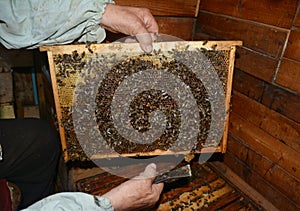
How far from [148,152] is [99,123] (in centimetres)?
35

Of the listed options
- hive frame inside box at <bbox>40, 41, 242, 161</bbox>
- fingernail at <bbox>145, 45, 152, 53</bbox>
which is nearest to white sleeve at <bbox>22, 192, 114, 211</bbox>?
hive frame inside box at <bbox>40, 41, 242, 161</bbox>

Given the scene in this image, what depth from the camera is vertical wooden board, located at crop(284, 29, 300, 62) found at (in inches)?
58.2

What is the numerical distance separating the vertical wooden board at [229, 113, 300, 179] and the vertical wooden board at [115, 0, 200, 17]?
956mm

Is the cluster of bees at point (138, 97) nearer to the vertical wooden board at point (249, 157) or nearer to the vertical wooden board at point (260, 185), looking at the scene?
the vertical wooden board at point (249, 157)

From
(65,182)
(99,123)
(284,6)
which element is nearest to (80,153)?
(99,123)

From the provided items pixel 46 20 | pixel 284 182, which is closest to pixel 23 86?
pixel 46 20

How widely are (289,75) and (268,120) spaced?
37cm

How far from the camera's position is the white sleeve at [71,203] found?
3.30 ft

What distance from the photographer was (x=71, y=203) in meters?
1.04

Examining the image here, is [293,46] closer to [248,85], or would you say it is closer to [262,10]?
[262,10]

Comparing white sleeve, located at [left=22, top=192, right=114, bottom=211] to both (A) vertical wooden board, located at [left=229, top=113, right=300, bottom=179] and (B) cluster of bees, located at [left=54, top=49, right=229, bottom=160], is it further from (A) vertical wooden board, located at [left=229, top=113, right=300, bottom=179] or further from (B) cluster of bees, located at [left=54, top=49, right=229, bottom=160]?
(A) vertical wooden board, located at [left=229, top=113, right=300, bottom=179]

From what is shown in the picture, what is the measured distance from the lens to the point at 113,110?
1.45 meters

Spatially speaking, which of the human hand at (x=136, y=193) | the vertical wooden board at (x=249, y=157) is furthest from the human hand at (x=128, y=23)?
the vertical wooden board at (x=249, y=157)

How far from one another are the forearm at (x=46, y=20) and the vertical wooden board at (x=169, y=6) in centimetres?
59
